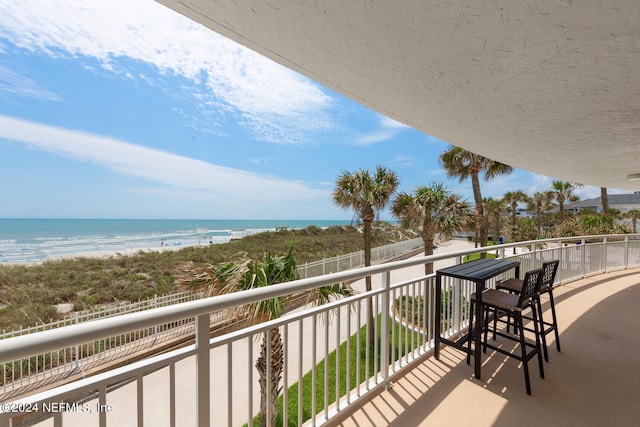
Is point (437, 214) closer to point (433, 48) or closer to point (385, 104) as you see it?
point (385, 104)

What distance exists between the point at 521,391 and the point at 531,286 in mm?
866

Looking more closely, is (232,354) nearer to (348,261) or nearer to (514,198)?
(348,261)

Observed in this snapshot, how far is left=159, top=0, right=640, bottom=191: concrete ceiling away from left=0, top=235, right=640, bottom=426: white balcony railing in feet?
4.87

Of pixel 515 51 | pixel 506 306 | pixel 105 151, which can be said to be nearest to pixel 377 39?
pixel 515 51

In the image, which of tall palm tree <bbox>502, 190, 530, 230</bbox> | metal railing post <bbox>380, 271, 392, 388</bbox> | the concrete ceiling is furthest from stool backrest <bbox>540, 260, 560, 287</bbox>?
tall palm tree <bbox>502, 190, 530, 230</bbox>

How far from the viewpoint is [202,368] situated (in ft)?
3.86

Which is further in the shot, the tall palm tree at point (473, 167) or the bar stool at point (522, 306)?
the tall palm tree at point (473, 167)

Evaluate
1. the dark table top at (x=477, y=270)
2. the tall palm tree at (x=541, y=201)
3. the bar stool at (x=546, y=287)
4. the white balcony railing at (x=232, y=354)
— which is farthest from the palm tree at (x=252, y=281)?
the tall palm tree at (x=541, y=201)

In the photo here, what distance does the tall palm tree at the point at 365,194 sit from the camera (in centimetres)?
865

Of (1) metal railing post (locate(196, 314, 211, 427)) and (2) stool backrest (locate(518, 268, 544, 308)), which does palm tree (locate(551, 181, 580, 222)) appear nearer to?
(2) stool backrest (locate(518, 268, 544, 308))

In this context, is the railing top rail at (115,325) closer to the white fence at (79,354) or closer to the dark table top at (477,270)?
the dark table top at (477,270)

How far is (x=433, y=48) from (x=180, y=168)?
41090 mm

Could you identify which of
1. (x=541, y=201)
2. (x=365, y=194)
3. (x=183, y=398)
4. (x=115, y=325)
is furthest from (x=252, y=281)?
(x=541, y=201)

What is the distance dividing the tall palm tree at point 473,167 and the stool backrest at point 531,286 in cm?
987
